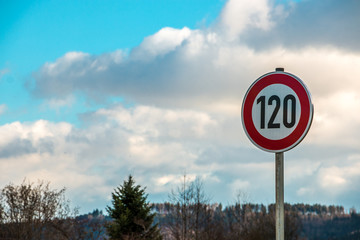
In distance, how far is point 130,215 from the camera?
31000mm

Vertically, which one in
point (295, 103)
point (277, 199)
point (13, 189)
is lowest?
point (277, 199)

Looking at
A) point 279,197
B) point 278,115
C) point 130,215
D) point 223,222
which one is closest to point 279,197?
point 279,197

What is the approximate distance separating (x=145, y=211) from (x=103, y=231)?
4.51m

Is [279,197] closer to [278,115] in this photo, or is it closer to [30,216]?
[278,115]

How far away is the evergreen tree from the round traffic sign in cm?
2669

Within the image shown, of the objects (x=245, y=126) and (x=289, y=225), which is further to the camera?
(x=289, y=225)

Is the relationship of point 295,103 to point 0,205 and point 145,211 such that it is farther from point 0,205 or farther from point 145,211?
point 0,205

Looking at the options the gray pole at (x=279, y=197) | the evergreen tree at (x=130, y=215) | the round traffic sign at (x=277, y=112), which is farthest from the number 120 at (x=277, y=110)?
the evergreen tree at (x=130, y=215)

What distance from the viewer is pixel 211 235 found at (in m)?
41.2

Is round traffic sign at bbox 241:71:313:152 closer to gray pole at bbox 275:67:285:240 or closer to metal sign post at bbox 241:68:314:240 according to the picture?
metal sign post at bbox 241:68:314:240

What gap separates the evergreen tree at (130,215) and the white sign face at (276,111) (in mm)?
26735

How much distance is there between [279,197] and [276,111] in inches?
28.0

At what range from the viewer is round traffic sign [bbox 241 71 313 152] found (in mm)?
4285

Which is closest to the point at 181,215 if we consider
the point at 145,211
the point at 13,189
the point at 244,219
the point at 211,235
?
the point at 145,211
